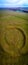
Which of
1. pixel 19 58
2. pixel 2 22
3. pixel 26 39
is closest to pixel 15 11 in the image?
pixel 2 22

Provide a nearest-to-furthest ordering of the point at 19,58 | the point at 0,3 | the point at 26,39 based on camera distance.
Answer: the point at 19,58, the point at 26,39, the point at 0,3

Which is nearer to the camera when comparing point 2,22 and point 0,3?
point 2,22

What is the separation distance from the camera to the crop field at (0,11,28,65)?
98cm

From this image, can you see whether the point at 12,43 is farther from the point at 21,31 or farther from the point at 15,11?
the point at 15,11

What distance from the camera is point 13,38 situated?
1.09 m

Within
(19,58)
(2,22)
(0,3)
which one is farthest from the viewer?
(0,3)

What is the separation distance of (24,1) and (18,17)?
181mm

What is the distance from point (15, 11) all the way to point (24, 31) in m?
0.31

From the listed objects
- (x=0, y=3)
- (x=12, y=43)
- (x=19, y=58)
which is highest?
(x=0, y=3)

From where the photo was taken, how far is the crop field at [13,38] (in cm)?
98

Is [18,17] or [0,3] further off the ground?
[0,3]

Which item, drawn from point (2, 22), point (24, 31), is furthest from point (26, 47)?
point (2, 22)

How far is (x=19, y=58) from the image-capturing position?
3.23 feet

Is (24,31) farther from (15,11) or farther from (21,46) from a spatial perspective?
(15,11)
